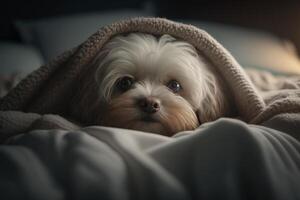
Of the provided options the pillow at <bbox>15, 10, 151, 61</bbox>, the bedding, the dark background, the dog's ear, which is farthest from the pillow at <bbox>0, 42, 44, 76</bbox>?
the bedding

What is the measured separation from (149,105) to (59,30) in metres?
1.38

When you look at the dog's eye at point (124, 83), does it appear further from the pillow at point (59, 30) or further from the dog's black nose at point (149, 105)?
the pillow at point (59, 30)

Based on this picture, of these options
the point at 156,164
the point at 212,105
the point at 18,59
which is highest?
the point at 156,164

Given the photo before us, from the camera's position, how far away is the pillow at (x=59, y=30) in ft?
7.38

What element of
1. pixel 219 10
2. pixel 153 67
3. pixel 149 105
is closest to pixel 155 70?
pixel 153 67

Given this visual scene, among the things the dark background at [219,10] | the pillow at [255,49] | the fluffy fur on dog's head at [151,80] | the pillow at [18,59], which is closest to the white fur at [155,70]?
the fluffy fur on dog's head at [151,80]

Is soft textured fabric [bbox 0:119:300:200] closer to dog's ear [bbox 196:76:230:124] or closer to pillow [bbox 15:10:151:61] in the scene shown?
dog's ear [bbox 196:76:230:124]

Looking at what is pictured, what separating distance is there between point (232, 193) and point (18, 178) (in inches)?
11.9

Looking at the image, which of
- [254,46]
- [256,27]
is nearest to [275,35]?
[256,27]

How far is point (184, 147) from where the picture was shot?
718 mm

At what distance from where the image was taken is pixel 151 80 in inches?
45.0

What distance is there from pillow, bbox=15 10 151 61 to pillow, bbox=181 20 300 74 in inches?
21.8

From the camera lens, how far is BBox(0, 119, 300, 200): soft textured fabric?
648 mm

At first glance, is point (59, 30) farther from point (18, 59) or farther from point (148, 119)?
point (148, 119)
